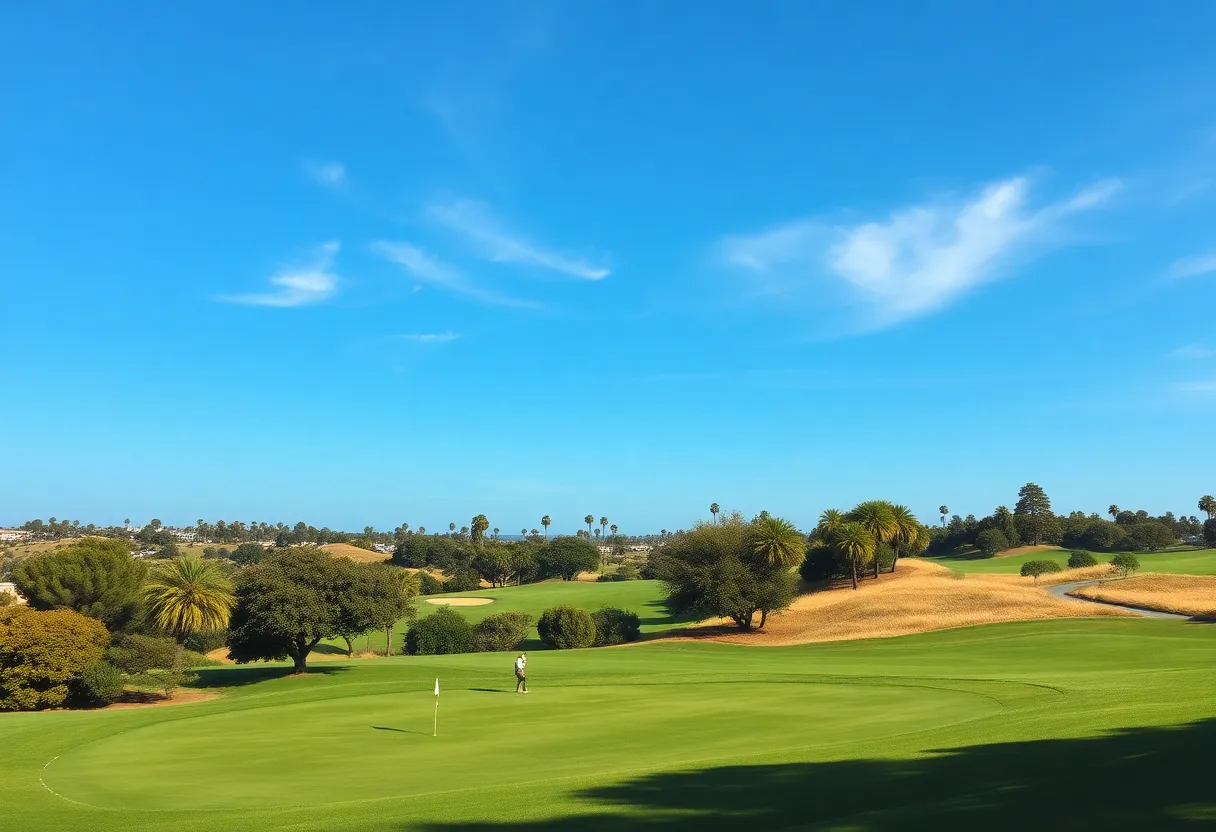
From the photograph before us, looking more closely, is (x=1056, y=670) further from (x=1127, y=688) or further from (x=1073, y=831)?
(x=1073, y=831)

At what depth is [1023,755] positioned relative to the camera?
517 inches

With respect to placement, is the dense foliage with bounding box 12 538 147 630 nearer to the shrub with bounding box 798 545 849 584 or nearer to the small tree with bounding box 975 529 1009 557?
the shrub with bounding box 798 545 849 584

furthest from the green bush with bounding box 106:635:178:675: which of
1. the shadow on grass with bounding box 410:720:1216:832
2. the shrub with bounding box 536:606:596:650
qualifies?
the shadow on grass with bounding box 410:720:1216:832

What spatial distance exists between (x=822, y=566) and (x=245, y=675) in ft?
188

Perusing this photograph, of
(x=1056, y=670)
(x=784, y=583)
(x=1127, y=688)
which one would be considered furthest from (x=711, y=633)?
(x=1127, y=688)

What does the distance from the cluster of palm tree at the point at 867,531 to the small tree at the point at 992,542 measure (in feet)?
189

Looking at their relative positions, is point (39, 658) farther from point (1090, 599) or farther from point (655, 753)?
point (1090, 599)

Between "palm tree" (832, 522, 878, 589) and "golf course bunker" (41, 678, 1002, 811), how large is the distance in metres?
44.7

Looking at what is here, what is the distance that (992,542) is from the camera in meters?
135

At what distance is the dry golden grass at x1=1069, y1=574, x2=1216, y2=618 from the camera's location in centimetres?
5916

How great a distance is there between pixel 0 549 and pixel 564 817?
235944 millimetres

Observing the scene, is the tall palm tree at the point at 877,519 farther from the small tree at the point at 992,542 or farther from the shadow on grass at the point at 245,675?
the small tree at the point at 992,542

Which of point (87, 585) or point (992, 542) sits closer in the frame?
point (87, 585)

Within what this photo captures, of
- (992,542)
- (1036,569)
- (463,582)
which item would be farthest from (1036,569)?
(463,582)
